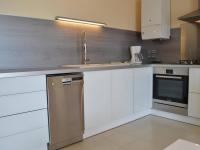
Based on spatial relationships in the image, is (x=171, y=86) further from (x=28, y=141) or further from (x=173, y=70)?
(x=28, y=141)

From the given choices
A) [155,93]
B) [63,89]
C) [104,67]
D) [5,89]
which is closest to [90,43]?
[104,67]

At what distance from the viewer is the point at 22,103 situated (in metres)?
1.78

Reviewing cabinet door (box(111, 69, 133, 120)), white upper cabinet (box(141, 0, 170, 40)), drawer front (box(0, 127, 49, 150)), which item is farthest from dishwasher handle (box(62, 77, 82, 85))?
white upper cabinet (box(141, 0, 170, 40))

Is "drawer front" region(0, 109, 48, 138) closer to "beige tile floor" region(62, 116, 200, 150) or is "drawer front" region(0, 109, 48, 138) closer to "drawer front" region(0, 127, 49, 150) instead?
"drawer front" region(0, 127, 49, 150)

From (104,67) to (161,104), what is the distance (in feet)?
4.11

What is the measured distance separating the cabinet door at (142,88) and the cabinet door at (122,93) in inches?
4.6

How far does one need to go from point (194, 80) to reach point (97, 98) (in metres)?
1.36

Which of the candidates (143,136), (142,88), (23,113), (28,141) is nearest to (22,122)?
(23,113)

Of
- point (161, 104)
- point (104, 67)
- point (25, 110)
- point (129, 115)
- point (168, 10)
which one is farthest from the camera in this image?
point (168, 10)

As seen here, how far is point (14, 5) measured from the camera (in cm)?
221

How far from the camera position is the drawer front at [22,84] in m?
1.68

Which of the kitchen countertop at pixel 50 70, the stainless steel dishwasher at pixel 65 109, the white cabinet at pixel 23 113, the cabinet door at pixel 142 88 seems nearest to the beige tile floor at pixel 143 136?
the stainless steel dishwasher at pixel 65 109

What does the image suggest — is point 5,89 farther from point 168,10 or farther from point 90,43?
point 168,10

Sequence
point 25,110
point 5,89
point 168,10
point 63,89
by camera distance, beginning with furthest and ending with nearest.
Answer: point 168,10, point 63,89, point 25,110, point 5,89
